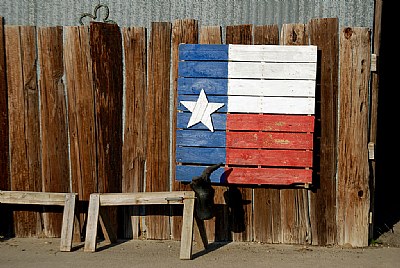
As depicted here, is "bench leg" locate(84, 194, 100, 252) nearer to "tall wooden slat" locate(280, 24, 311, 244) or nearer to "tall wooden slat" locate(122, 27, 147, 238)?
"tall wooden slat" locate(122, 27, 147, 238)

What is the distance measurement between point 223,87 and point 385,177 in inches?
185

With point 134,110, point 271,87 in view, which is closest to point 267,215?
point 271,87

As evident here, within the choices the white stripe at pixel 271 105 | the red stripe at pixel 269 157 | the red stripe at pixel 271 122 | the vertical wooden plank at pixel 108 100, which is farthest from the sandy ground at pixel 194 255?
the white stripe at pixel 271 105

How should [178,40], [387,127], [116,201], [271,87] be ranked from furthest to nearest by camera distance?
[387,127] < [178,40] < [271,87] < [116,201]

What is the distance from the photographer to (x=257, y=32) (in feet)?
24.5

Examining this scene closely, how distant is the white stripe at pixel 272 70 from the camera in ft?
24.1

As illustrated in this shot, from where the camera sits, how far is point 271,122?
291 inches

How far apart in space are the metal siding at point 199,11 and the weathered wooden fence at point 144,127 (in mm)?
247

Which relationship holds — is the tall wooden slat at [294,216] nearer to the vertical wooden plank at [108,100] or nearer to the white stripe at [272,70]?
the white stripe at [272,70]

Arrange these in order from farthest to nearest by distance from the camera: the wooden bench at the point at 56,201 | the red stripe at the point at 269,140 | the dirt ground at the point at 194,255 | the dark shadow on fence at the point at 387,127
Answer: the dark shadow on fence at the point at 387,127
the red stripe at the point at 269,140
the wooden bench at the point at 56,201
the dirt ground at the point at 194,255

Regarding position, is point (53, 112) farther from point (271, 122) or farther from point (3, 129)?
point (271, 122)

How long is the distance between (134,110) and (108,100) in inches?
12.3

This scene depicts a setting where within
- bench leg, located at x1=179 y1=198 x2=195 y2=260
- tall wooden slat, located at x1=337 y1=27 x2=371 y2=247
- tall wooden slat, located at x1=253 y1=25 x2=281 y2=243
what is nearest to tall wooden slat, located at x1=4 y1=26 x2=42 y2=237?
bench leg, located at x1=179 y1=198 x2=195 y2=260

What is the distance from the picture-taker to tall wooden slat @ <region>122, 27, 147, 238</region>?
24.9ft
